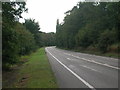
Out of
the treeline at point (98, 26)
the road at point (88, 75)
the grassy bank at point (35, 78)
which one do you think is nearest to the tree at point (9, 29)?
the grassy bank at point (35, 78)

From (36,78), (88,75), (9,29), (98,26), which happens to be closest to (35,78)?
(36,78)

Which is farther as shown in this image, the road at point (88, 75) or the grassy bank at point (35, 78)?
the grassy bank at point (35, 78)

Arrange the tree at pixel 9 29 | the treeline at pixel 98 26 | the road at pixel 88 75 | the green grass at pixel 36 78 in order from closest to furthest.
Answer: the road at pixel 88 75
the green grass at pixel 36 78
the tree at pixel 9 29
the treeline at pixel 98 26

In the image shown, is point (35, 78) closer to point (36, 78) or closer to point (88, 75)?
point (36, 78)

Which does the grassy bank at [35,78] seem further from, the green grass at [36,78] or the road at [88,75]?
the road at [88,75]

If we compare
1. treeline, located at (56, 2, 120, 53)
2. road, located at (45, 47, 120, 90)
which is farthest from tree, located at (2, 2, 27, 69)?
treeline, located at (56, 2, 120, 53)

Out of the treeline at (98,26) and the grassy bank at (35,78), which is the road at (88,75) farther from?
the treeline at (98,26)

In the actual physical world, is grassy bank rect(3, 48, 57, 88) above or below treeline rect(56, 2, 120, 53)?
below

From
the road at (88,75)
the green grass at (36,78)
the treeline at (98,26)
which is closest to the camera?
the road at (88,75)

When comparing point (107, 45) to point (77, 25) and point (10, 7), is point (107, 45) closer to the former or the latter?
point (10, 7)

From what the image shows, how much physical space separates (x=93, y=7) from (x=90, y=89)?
62.2m

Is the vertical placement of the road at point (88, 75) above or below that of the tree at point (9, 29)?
below

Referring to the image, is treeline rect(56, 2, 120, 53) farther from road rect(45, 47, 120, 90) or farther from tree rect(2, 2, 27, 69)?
tree rect(2, 2, 27, 69)

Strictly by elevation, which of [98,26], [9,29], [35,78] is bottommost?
[35,78]
